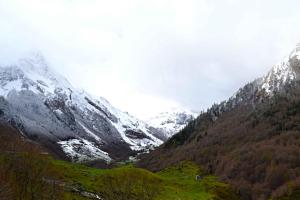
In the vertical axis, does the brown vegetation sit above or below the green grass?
below

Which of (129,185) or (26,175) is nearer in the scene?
(26,175)

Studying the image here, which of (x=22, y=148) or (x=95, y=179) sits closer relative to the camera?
(x=22, y=148)

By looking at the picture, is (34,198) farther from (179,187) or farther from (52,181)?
(179,187)

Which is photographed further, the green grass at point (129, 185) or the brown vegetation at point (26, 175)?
the green grass at point (129, 185)

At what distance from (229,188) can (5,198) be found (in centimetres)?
12978

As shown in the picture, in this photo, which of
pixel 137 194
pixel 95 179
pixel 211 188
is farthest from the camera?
pixel 211 188

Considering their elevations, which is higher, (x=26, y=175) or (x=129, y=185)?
(x=129, y=185)

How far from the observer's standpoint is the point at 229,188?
19000cm

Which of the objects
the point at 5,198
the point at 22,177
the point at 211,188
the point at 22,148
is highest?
the point at 211,188

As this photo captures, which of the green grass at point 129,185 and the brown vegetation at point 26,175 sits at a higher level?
the green grass at point 129,185

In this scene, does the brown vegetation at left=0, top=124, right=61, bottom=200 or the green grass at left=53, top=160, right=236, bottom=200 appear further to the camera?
the green grass at left=53, top=160, right=236, bottom=200

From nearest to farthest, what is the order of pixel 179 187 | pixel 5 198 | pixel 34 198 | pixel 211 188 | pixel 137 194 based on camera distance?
pixel 5 198
pixel 34 198
pixel 137 194
pixel 179 187
pixel 211 188

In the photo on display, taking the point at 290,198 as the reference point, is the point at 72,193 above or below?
below

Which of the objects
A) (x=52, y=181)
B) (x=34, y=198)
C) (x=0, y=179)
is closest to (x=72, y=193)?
(x=52, y=181)
